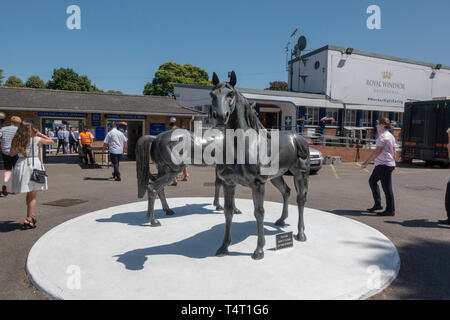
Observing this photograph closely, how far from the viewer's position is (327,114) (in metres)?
28.9

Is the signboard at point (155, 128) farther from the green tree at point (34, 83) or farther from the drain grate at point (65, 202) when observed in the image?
the green tree at point (34, 83)

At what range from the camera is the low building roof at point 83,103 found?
623 inches

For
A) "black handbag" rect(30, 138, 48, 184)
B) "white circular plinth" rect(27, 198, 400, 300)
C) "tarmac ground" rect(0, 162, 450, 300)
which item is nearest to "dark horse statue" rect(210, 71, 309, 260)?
"white circular plinth" rect(27, 198, 400, 300)

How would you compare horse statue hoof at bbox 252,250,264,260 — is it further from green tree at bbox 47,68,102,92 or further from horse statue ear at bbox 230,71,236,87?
green tree at bbox 47,68,102,92

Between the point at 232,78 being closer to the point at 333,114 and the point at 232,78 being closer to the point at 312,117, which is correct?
the point at 312,117

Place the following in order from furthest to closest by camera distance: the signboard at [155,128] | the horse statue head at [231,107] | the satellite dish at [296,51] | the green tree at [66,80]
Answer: the green tree at [66,80], the satellite dish at [296,51], the signboard at [155,128], the horse statue head at [231,107]

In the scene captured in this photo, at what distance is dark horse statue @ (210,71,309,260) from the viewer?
3283mm

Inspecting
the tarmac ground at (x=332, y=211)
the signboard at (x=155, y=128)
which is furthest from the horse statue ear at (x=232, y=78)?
the signboard at (x=155, y=128)

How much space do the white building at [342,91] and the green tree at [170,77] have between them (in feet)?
74.1

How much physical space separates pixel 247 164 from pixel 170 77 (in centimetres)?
5300

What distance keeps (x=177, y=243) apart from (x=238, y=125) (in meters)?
2.12

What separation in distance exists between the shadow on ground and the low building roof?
45.6 feet

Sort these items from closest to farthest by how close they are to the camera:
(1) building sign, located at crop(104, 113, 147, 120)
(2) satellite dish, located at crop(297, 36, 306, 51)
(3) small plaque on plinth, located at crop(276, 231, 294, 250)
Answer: (3) small plaque on plinth, located at crop(276, 231, 294, 250) < (1) building sign, located at crop(104, 113, 147, 120) < (2) satellite dish, located at crop(297, 36, 306, 51)
